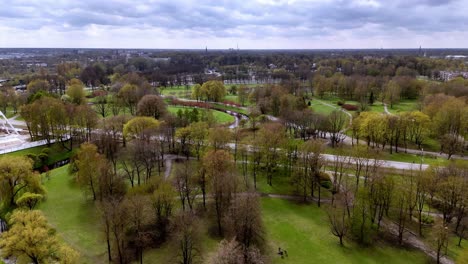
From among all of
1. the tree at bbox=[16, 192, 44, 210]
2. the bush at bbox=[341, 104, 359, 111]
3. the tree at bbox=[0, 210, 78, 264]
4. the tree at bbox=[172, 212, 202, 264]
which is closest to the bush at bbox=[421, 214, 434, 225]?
the tree at bbox=[172, 212, 202, 264]

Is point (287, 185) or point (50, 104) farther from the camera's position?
point (50, 104)

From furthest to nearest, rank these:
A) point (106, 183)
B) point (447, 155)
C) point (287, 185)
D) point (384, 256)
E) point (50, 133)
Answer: point (50, 133), point (447, 155), point (287, 185), point (106, 183), point (384, 256)

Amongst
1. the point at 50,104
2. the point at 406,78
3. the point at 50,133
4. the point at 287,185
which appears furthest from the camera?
the point at 406,78

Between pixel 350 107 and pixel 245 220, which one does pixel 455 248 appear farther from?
pixel 350 107

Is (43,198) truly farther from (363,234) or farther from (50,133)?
(363,234)

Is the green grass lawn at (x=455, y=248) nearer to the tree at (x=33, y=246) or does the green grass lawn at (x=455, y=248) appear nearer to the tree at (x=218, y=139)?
the tree at (x=218, y=139)

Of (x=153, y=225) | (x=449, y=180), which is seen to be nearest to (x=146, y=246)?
(x=153, y=225)

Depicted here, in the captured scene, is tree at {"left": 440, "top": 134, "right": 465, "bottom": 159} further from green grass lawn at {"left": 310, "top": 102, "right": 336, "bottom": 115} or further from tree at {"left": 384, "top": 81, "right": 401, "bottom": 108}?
tree at {"left": 384, "top": 81, "right": 401, "bottom": 108}
